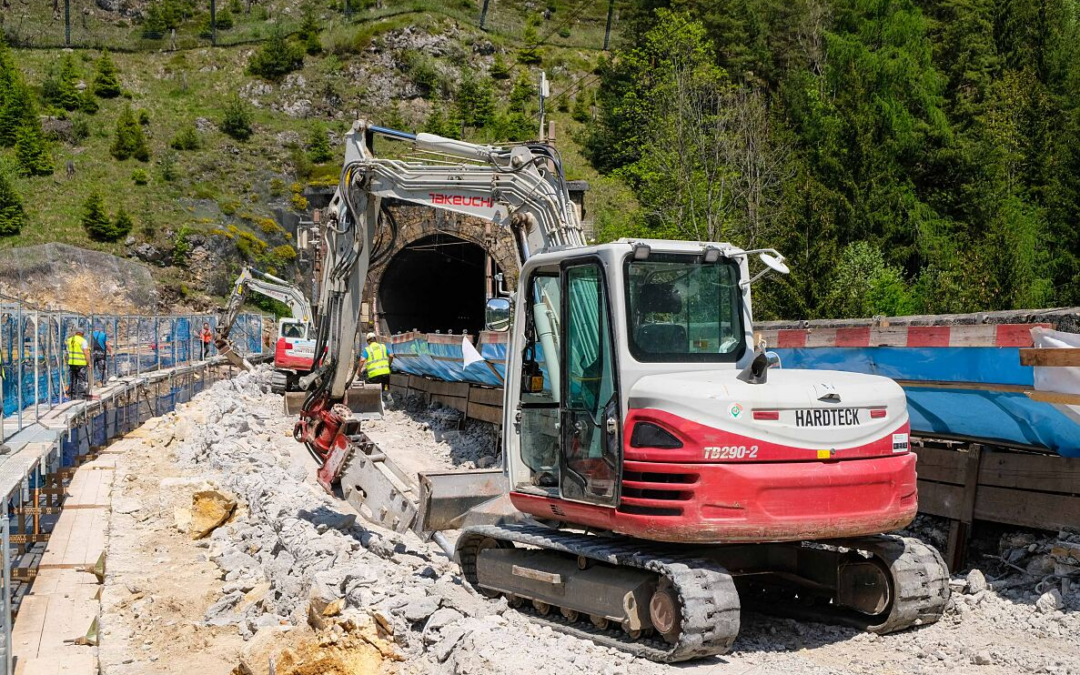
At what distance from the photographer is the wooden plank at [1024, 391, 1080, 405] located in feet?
24.8

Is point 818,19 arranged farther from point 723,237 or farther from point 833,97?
point 723,237

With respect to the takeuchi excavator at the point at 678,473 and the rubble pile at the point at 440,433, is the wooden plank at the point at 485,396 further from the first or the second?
the takeuchi excavator at the point at 678,473

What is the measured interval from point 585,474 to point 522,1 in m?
104

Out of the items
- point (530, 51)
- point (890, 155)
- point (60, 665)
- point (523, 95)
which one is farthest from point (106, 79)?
point (60, 665)

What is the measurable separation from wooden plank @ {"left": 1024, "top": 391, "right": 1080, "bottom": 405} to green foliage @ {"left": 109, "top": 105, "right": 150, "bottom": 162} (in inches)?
2418

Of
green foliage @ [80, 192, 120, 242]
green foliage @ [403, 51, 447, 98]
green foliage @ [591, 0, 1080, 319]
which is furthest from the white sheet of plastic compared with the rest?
green foliage @ [403, 51, 447, 98]

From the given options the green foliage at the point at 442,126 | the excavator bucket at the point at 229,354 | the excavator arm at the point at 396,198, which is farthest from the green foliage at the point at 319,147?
the excavator arm at the point at 396,198

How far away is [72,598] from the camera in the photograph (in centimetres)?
959

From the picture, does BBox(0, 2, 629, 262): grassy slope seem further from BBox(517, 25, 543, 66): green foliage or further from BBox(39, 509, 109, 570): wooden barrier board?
BBox(39, 509, 109, 570): wooden barrier board

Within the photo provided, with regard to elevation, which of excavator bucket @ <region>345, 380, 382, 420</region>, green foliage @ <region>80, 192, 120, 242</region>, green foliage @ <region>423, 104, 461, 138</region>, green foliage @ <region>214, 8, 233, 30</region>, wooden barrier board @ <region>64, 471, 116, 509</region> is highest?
green foliage @ <region>214, 8, 233, 30</region>

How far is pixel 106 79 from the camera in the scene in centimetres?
7038

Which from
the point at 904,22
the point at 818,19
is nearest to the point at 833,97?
the point at 904,22

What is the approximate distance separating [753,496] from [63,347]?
616 inches

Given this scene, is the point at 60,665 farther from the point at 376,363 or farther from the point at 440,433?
the point at 376,363
